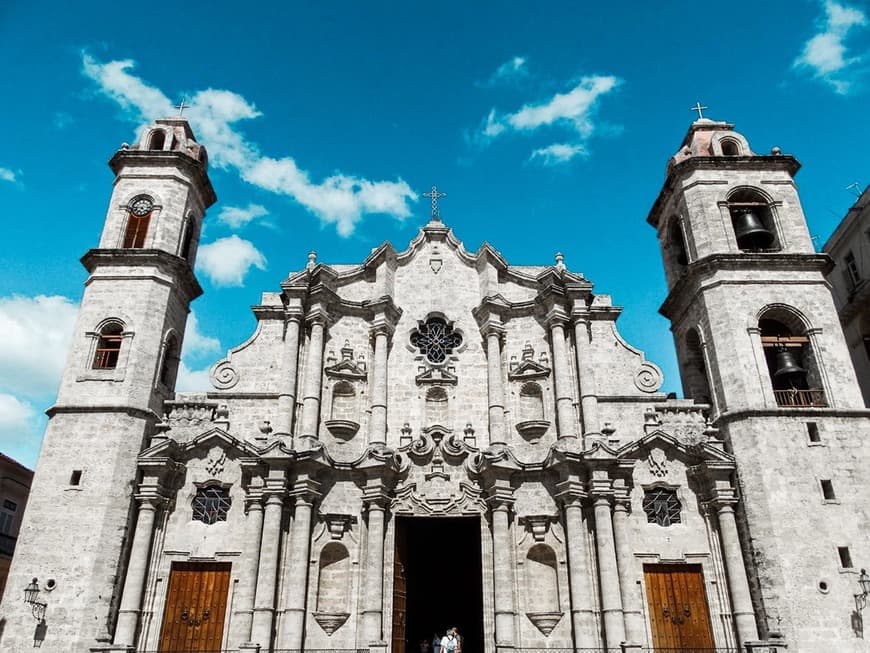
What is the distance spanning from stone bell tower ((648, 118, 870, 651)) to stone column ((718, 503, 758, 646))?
135 mm

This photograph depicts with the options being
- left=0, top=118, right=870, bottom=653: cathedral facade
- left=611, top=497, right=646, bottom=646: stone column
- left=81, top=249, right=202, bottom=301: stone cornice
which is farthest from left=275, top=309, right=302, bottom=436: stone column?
left=611, top=497, right=646, bottom=646: stone column

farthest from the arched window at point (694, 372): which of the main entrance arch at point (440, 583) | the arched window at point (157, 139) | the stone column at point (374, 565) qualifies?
the arched window at point (157, 139)

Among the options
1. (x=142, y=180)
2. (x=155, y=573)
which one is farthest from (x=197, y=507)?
(x=142, y=180)

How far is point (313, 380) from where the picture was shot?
67.3ft

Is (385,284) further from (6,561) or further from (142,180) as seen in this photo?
(6,561)

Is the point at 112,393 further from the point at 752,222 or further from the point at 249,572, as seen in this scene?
the point at 752,222

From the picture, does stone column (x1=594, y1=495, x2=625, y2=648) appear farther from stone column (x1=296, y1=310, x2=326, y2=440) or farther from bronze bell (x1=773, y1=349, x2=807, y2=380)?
stone column (x1=296, y1=310, x2=326, y2=440)

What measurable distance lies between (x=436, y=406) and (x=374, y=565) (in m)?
5.20

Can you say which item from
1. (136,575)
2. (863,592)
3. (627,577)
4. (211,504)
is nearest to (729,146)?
(863,592)

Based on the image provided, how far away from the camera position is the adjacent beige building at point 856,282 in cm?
2592

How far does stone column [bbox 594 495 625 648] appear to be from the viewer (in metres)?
17.2

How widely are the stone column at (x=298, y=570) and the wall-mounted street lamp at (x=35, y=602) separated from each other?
18.6 ft

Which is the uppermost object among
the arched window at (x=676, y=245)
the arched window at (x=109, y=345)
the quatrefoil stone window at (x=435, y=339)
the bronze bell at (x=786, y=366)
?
the arched window at (x=676, y=245)

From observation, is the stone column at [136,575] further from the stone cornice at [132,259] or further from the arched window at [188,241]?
the arched window at [188,241]
